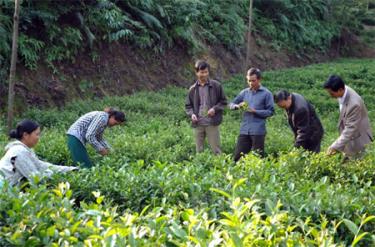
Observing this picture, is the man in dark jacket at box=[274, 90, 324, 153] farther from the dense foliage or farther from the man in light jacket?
the dense foliage

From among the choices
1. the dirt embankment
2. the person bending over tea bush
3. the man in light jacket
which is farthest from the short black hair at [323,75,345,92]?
the dirt embankment

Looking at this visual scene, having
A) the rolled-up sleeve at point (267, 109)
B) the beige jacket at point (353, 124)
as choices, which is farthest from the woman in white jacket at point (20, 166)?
the rolled-up sleeve at point (267, 109)

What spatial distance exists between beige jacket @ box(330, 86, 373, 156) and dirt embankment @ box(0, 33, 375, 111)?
745 centimetres

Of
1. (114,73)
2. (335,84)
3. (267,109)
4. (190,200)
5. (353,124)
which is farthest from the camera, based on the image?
(114,73)

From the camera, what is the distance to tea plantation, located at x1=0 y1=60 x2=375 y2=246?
297 centimetres

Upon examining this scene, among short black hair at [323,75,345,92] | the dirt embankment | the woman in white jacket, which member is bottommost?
the dirt embankment

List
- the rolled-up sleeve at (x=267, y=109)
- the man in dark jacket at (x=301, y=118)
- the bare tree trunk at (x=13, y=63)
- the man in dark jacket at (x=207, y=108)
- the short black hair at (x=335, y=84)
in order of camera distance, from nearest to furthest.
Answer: the short black hair at (x=335, y=84)
the man in dark jacket at (x=301, y=118)
the rolled-up sleeve at (x=267, y=109)
the man in dark jacket at (x=207, y=108)
the bare tree trunk at (x=13, y=63)

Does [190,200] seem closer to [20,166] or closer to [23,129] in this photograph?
[20,166]

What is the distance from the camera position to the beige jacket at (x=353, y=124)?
629 cm

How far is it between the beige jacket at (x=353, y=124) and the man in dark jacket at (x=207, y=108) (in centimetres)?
237

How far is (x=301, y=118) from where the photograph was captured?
682 centimetres

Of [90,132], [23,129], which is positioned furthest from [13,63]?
[23,129]

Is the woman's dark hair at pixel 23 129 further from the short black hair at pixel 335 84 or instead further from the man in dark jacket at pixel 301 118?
the short black hair at pixel 335 84

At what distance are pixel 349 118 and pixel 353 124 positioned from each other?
9cm
